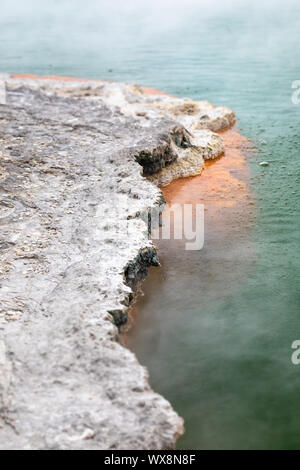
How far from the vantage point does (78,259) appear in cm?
351

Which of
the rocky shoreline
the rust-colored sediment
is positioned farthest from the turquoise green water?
the rocky shoreline

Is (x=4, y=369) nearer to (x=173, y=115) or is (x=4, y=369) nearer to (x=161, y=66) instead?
(x=173, y=115)

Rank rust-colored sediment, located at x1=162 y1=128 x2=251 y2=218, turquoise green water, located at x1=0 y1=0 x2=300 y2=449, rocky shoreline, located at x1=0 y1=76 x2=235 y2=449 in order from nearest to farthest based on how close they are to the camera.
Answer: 1. rocky shoreline, located at x1=0 y1=76 x2=235 y2=449
2. turquoise green water, located at x1=0 y1=0 x2=300 y2=449
3. rust-colored sediment, located at x1=162 y1=128 x2=251 y2=218

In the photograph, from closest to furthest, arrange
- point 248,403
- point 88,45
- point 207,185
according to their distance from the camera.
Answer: point 248,403, point 207,185, point 88,45

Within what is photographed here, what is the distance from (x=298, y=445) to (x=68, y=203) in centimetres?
256

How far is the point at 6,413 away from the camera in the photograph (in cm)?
236

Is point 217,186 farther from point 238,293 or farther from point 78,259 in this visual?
point 78,259

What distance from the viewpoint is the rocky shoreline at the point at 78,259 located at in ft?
7.72

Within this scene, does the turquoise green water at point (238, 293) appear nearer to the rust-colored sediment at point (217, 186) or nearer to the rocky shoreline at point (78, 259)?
the rust-colored sediment at point (217, 186)

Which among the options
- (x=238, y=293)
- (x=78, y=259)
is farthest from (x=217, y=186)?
(x=78, y=259)

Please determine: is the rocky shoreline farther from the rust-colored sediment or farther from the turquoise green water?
the turquoise green water

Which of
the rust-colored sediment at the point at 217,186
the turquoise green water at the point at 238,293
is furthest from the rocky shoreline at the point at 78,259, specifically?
the turquoise green water at the point at 238,293

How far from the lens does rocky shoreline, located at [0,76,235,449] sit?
2354 mm
